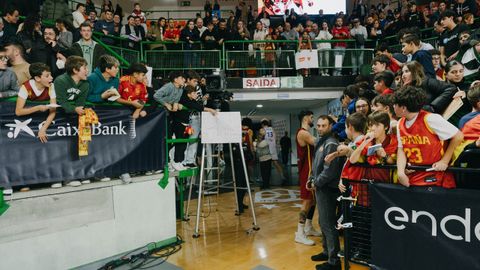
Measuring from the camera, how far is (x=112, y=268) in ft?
11.4

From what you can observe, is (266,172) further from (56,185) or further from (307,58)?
(56,185)

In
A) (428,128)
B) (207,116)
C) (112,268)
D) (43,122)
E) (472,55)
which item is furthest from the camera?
(207,116)

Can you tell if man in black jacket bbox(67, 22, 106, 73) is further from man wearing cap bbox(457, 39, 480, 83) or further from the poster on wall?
the poster on wall

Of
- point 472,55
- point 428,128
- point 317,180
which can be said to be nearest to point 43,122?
point 317,180

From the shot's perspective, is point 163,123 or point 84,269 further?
point 163,123

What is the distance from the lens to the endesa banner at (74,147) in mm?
3086

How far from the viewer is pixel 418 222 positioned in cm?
233

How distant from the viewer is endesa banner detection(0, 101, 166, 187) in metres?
3.09

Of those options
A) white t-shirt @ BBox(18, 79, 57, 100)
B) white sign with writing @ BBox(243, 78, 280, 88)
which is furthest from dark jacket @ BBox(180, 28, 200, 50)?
white t-shirt @ BBox(18, 79, 57, 100)

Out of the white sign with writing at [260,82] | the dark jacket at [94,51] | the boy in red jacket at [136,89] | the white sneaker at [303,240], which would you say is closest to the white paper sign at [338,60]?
the white sign with writing at [260,82]

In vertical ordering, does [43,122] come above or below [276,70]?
below

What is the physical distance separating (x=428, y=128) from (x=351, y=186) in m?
0.86

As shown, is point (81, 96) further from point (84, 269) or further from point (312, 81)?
point (312, 81)

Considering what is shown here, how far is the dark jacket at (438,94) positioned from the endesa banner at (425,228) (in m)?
1.21
